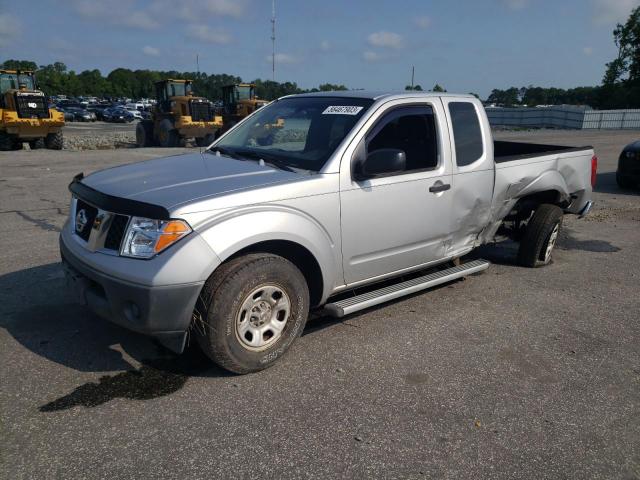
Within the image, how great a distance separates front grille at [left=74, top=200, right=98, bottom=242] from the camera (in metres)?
3.49

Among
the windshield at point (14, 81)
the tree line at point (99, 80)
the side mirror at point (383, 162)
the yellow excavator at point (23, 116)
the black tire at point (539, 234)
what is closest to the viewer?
the side mirror at point (383, 162)

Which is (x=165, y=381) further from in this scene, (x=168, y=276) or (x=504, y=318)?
(x=504, y=318)

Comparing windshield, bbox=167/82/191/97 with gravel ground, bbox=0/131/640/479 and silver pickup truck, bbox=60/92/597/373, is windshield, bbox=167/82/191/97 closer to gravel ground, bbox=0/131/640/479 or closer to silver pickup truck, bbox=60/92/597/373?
gravel ground, bbox=0/131/640/479

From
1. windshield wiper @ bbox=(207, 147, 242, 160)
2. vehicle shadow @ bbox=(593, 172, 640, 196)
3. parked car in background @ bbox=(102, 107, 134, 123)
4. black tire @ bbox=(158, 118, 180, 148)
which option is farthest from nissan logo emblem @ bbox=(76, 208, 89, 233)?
parked car in background @ bbox=(102, 107, 134, 123)

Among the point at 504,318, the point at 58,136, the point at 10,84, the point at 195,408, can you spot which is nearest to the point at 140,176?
the point at 195,408

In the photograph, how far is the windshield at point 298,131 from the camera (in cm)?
397

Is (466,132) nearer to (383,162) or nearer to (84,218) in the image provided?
(383,162)

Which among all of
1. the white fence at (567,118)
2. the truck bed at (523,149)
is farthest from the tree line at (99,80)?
the truck bed at (523,149)

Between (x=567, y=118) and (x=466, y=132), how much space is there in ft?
129

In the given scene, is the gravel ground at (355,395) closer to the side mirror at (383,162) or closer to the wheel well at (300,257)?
the wheel well at (300,257)

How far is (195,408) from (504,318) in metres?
2.77

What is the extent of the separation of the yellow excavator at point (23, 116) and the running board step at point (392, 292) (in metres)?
19.1

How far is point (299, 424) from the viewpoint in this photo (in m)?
2.99

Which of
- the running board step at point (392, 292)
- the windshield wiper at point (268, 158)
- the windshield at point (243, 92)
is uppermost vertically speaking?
the windshield at point (243, 92)
